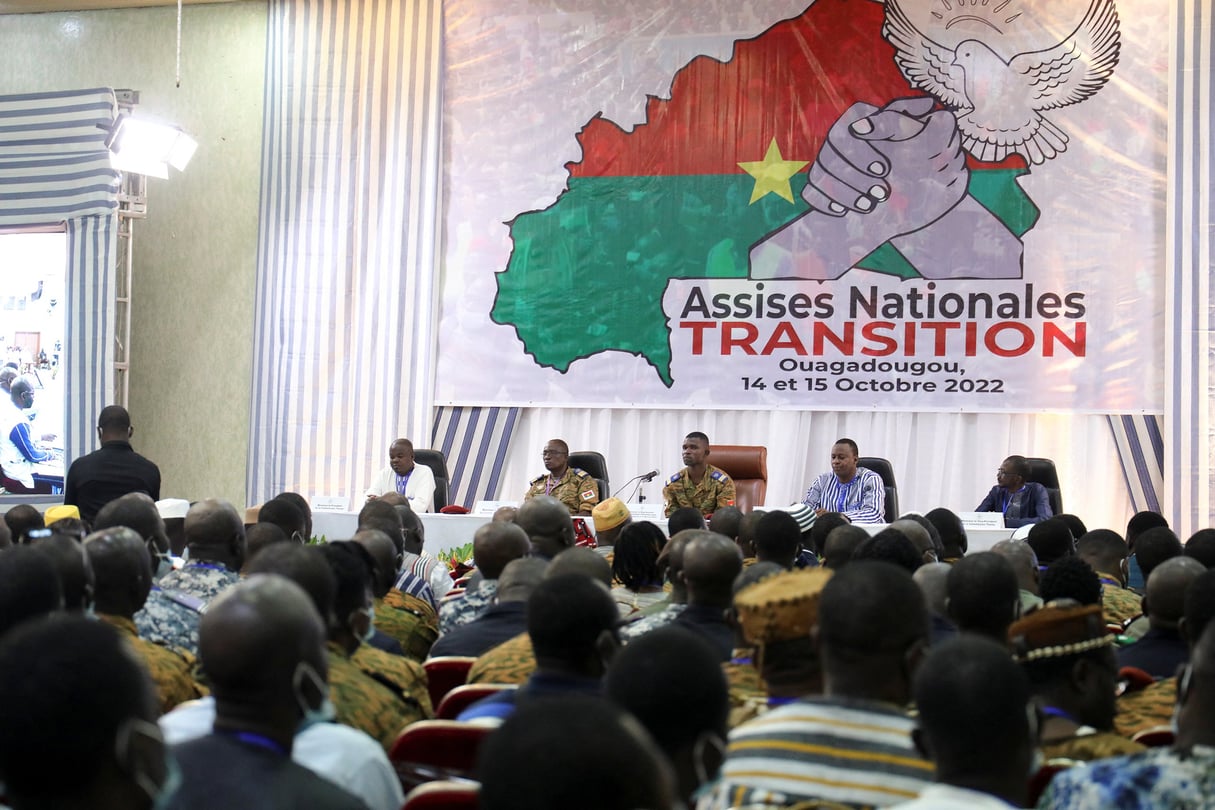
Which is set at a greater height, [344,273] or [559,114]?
[559,114]

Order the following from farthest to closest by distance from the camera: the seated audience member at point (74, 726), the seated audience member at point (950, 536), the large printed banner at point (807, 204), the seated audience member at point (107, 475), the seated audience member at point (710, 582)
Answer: the large printed banner at point (807, 204)
the seated audience member at point (107, 475)
the seated audience member at point (950, 536)
the seated audience member at point (710, 582)
the seated audience member at point (74, 726)

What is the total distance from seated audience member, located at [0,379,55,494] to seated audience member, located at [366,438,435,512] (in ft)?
8.30

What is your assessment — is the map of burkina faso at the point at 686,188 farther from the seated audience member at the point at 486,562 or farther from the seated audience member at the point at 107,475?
the seated audience member at the point at 486,562

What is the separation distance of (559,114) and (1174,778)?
28.0 ft

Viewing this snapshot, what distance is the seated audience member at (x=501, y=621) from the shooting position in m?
3.20

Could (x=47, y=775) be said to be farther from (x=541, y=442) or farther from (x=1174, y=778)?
(x=541, y=442)

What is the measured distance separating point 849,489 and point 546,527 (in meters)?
3.79

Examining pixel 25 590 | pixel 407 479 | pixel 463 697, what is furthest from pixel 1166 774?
pixel 407 479

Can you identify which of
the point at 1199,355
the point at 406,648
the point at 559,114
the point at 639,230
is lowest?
the point at 406,648

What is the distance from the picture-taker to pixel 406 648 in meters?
3.60

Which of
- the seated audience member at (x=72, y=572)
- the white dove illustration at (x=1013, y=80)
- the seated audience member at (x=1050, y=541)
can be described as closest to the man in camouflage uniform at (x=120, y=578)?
the seated audience member at (x=72, y=572)

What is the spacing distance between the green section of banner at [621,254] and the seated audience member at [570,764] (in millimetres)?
8404

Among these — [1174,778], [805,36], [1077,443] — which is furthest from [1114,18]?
A: [1174,778]

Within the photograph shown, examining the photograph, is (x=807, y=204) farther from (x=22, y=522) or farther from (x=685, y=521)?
(x=22, y=522)
